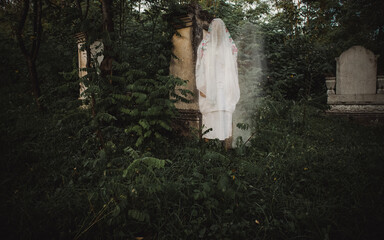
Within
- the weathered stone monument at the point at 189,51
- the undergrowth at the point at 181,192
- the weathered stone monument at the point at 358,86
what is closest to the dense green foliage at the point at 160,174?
the undergrowth at the point at 181,192

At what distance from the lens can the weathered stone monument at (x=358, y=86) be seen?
5.67 meters

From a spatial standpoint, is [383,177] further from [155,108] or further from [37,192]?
[37,192]

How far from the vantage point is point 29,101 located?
5.43 metres

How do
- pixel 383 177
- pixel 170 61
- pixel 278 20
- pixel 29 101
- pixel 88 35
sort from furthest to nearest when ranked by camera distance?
1. pixel 278 20
2. pixel 29 101
3. pixel 170 61
4. pixel 88 35
5. pixel 383 177

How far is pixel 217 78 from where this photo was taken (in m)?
3.33

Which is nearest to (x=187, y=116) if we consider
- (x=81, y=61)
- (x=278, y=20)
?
(x=81, y=61)

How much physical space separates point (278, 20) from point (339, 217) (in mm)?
9440

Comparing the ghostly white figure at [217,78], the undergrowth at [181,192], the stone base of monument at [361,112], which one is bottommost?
the undergrowth at [181,192]

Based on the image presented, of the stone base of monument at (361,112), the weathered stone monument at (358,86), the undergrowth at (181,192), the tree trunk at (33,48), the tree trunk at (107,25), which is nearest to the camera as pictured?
the undergrowth at (181,192)

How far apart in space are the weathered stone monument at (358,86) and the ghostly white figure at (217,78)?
175 inches

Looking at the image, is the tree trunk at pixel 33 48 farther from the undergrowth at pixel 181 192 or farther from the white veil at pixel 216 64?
the white veil at pixel 216 64

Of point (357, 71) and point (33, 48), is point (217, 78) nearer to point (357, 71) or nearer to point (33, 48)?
point (33, 48)

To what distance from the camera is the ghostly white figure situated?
10.6 feet

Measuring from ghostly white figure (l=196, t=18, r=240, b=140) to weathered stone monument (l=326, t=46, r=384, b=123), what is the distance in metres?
4.44
